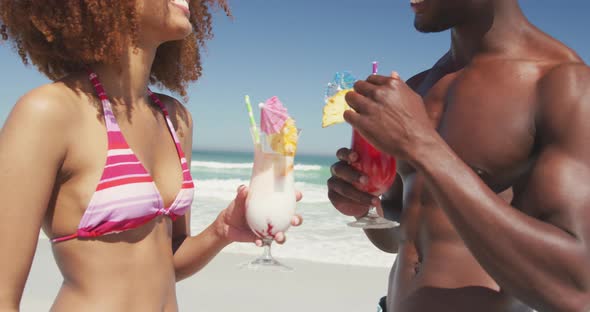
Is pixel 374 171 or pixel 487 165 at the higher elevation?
pixel 487 165

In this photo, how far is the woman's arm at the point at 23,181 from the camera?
1.41 metres

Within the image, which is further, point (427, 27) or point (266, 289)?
point (266, 289)

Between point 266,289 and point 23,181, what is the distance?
4.58 m

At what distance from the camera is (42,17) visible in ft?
5.39

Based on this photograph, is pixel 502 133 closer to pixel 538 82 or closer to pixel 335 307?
pixel 538 82

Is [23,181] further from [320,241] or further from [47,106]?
[320,241]

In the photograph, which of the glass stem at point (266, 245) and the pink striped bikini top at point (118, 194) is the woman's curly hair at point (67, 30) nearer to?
the pink striped bikini top at point (118, 194)

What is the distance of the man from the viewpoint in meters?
1.35

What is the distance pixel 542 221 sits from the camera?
1381mm

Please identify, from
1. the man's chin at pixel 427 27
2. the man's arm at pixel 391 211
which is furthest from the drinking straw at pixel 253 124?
the man's chin at pixel 427 27

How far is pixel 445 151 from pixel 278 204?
91 centimetres

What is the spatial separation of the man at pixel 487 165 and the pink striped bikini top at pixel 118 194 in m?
0.70

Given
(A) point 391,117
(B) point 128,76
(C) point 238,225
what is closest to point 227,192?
(C) point 238,225

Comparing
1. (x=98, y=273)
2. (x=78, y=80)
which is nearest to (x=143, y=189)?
(x=98, y=273)
